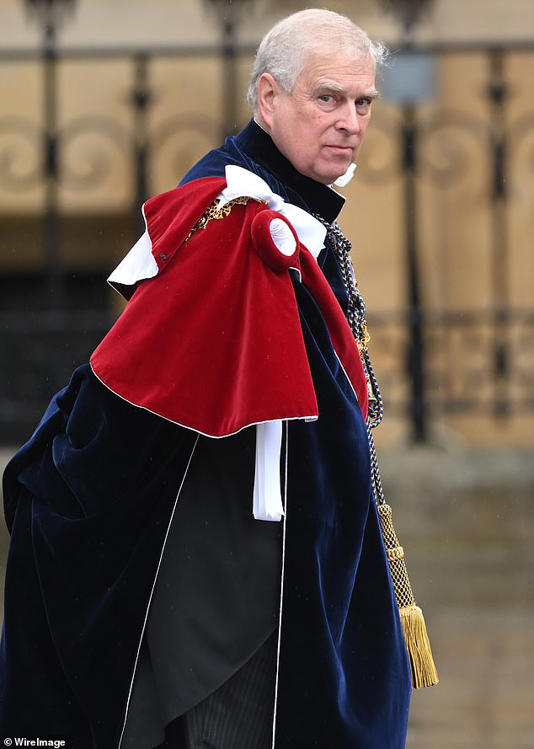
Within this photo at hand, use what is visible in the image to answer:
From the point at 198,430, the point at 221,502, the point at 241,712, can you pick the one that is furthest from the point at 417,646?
the point at 198,430

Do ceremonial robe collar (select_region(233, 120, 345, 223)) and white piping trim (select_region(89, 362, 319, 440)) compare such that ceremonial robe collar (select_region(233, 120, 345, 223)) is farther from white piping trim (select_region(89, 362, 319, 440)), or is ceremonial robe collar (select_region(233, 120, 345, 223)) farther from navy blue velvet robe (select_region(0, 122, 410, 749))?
white piping trim (select_region(89, 362, 319, 440))

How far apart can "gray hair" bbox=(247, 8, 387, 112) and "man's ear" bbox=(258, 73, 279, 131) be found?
17mm

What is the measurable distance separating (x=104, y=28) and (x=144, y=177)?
1062 millimetres

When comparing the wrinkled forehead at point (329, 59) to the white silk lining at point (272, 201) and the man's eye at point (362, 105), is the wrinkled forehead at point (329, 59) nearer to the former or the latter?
the man's eye at point (362, 105)

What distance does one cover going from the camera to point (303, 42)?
2.75 metres

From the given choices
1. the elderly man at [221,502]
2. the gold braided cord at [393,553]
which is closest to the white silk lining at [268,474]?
the elderly man at [221,502]

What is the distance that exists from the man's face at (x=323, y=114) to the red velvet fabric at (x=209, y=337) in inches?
8.9

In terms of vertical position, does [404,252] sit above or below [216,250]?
above

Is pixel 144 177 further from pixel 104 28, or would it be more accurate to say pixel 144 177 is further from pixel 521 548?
pixel 521 548

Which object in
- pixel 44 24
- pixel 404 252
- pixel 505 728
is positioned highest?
pixel 44 24

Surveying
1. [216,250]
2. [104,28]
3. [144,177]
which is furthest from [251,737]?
[104,28]

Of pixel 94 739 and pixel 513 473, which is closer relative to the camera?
pixel 94 739

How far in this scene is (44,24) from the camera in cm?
738

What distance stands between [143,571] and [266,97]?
84 centimetres
